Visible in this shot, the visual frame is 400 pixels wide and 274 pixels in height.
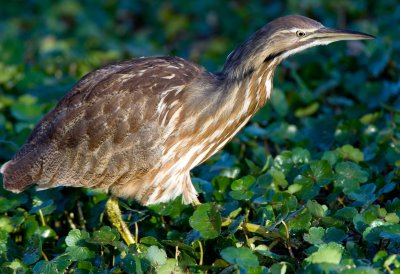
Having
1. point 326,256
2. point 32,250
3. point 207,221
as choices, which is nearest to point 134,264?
point 207,221

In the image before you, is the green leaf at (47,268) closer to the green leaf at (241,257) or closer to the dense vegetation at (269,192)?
the dense vegetation at (269,192)

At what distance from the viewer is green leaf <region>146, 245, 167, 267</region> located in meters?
3.53

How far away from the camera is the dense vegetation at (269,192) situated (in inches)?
140

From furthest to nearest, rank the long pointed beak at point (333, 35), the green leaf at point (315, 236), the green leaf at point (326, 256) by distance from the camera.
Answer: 1. the long pointed beak at point (333, 35)
2. the green leaf at point (315, 236)
3. the green leaf at point (326, 256)

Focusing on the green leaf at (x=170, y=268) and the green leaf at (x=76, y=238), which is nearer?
the green leaf at (x=170, y=268)

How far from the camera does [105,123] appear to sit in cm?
405

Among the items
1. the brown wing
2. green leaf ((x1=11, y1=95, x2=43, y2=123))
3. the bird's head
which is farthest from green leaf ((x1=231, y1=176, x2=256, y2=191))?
green leaf ((x1=11, y1=95, x2=43, y2=123))

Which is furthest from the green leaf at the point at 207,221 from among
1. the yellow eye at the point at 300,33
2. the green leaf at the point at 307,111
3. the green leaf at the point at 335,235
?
the green leaf at the point at 307,111

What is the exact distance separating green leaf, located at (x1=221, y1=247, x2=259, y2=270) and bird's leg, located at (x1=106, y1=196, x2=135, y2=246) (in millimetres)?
956

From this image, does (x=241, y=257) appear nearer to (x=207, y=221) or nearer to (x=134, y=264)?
(x=207, y=221)

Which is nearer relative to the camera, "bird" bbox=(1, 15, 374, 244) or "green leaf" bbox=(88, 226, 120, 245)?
"green leaf" bbox=(88, 226, 120, 245)

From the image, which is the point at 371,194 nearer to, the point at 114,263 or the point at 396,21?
the point at 114,263

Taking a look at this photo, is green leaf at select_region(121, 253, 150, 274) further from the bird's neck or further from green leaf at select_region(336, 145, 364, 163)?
green leaf at select_region(336, 145, 364, 163)

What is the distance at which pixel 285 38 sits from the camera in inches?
152
